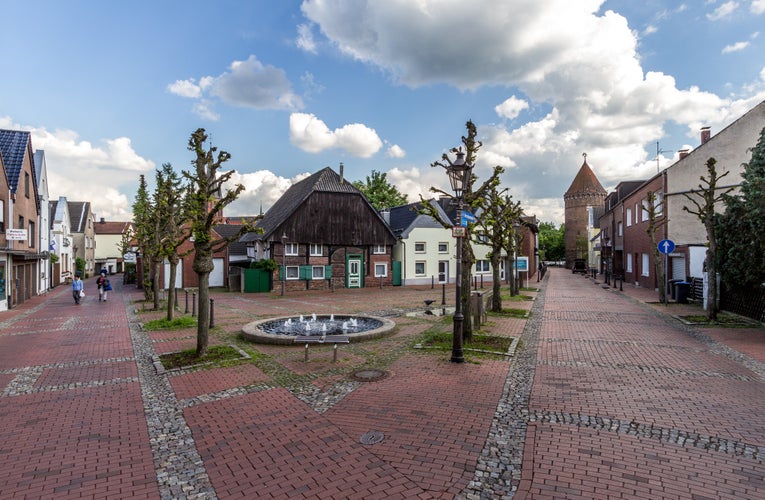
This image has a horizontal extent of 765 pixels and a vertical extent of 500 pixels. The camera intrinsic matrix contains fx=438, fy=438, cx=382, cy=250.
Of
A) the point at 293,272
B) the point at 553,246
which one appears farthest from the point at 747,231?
the point at 553,246

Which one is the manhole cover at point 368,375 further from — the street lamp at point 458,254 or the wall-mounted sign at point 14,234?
the wall-mounted sign at point 14,234

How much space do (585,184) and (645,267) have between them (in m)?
49.0

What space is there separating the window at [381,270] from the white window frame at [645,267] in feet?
59.5

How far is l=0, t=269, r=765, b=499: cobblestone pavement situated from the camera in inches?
182

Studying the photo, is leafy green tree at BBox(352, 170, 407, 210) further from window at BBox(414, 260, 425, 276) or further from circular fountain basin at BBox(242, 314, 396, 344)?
circular fountain basin at BBox(242, 314, 396, 344)

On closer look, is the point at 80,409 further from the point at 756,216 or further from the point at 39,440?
the point at 756,216

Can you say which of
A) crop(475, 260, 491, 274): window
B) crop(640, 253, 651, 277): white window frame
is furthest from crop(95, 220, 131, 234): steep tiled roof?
crop(640, 253, 651, 277): white window frame

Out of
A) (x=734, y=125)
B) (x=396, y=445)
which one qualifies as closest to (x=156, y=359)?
(x=396, y=445)

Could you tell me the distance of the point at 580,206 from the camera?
242 feet

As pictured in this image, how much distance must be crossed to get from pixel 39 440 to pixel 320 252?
26.5 metres

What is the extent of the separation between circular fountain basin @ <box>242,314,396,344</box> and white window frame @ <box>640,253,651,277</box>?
72.5 feet

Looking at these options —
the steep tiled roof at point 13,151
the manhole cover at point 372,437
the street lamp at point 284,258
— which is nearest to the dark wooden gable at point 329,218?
the street lamp at point 284,258

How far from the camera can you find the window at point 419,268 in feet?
119

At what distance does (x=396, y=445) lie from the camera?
5.40m
